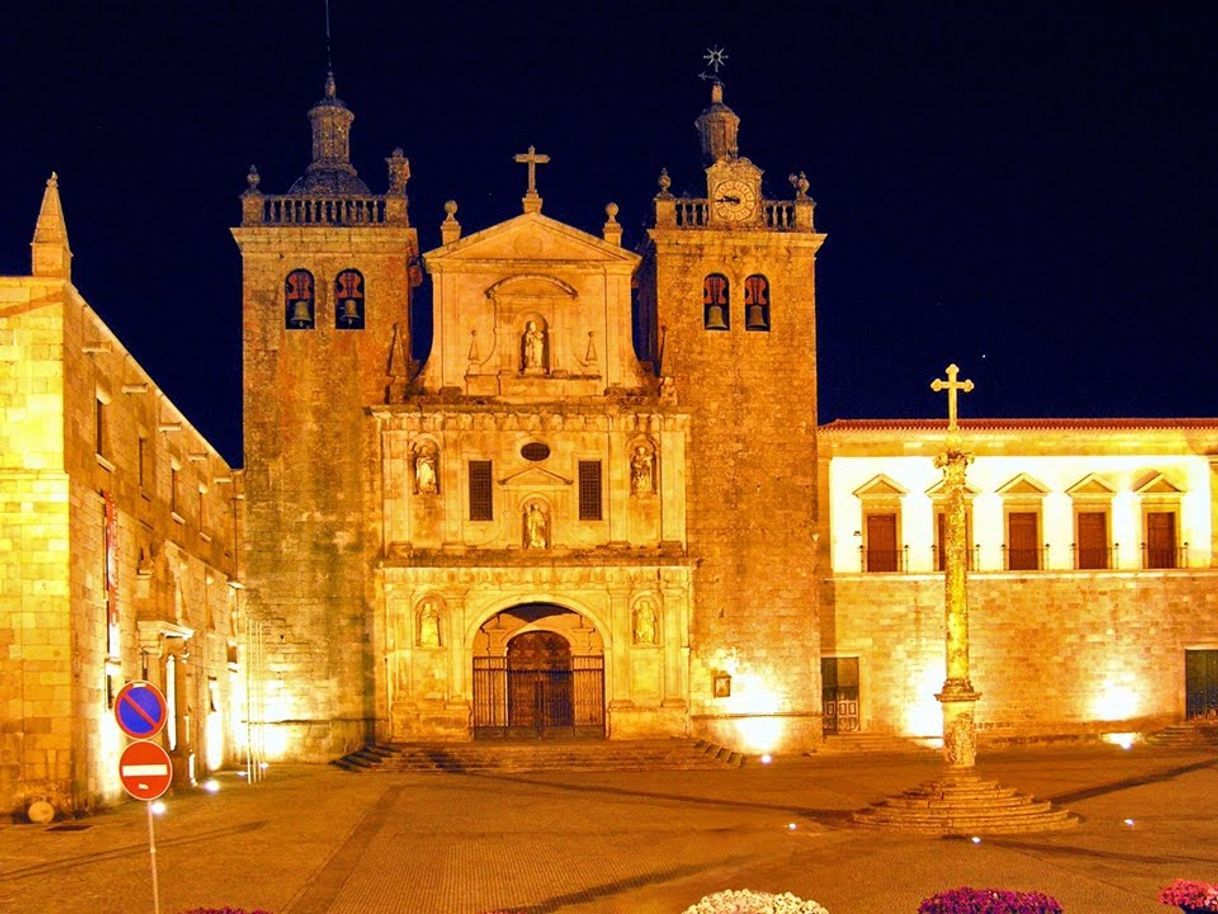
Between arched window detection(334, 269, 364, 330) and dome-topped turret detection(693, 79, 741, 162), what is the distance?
1019 cm

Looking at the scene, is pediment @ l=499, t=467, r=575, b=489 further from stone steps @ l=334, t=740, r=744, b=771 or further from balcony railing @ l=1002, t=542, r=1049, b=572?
balcony railing @ l=1002, t=542, r=1049, b=572

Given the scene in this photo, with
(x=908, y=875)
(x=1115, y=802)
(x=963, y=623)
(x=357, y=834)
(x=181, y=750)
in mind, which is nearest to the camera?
(x=908, y=875)

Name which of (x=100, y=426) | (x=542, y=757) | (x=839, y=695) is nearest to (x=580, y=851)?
(x=100, y=426)

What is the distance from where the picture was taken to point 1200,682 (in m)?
47.6

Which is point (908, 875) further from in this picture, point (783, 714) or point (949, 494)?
point (783, 714)

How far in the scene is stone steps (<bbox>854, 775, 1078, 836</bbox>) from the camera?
25703 mm

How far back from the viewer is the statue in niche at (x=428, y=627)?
4350 cm

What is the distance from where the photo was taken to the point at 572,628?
45469 mm

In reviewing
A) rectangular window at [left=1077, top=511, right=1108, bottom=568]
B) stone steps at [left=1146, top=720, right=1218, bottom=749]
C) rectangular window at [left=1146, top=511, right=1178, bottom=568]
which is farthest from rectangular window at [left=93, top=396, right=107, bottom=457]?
rectangular window at [left=1146, top=511, right=1178, bottom=568]

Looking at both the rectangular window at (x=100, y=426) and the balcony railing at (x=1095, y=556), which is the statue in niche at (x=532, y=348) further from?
the balcony railing at (x=1095, y=556)

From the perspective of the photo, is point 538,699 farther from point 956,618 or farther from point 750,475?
point 956,618

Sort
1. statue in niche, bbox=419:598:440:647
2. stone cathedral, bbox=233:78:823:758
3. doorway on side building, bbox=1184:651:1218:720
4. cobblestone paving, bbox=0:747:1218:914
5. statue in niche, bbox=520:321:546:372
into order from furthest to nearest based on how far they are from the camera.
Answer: doorway on side building, bbox=1184:651:1218:720 < statue in niche, bbox=520:321:546:372 < stone cathedral, bbox=233:78:823:758 < statue in niche, bbox=419:598:440:647 < cobblestone paving, bbox=0:747:1218:914

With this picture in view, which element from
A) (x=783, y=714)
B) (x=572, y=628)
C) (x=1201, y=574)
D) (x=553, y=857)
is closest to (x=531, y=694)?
(x=572, y=628)

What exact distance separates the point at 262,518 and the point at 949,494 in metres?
21.1
